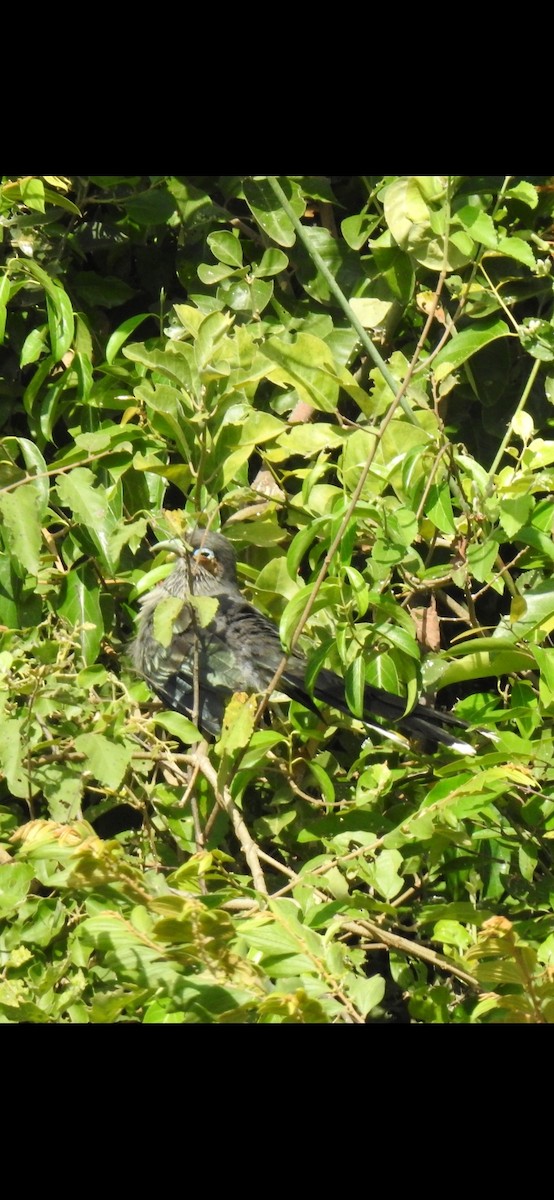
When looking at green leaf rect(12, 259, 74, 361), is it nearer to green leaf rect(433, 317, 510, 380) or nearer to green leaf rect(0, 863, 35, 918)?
green leaf rect(433, 317, 510, 380)

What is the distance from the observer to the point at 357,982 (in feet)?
6.51

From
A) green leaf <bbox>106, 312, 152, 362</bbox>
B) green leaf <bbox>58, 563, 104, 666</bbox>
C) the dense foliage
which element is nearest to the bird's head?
the dense foliage

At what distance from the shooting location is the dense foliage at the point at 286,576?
2244 millimetres

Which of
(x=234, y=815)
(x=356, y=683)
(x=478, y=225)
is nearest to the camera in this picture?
(x=356, y=683)

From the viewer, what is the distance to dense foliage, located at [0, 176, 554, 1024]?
224cm

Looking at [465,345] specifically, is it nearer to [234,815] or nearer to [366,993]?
[234,815]

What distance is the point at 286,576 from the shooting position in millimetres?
3184

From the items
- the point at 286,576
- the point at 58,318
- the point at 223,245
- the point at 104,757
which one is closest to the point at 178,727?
the point at 104,757

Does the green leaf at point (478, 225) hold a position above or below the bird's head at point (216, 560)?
above

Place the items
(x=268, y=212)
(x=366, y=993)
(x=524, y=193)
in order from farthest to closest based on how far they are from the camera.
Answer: (x=268, y=212) → (x=524, y=193) → (x=366, y=993)

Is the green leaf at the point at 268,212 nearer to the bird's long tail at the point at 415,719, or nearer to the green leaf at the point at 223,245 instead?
the green leaf at the point at 223,245

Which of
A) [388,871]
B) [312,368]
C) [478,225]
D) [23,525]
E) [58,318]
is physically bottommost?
[388,871]

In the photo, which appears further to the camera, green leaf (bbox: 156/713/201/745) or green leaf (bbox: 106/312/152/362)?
green leaf (bbox: 106/312/152/362)

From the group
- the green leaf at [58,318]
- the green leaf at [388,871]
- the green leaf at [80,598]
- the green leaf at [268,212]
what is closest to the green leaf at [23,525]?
the green leaf at [80,598]
